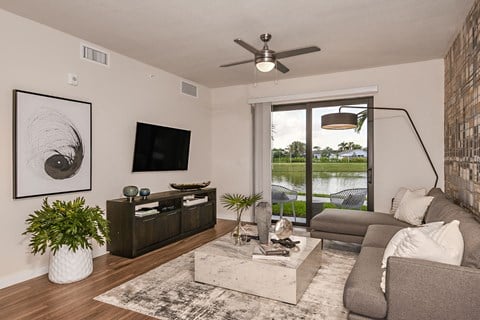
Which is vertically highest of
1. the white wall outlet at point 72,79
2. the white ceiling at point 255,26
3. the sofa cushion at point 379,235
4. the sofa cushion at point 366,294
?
the white ceiling at point 255,26

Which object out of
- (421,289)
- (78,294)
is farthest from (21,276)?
(421,289)

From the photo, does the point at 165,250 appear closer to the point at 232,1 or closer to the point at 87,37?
the point at 87,37

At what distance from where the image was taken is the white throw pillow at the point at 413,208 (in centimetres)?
337

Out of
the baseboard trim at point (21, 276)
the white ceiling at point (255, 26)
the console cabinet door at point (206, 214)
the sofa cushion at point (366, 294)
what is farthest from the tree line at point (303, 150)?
the baseboard trim at point (21, 276)

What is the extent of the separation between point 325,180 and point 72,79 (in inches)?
165

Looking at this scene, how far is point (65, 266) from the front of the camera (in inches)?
116

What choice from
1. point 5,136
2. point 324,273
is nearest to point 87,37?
point 5,136

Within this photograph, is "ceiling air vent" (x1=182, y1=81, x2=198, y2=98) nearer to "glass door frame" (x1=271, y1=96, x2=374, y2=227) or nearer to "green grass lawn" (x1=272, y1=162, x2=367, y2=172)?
"glass door frame" (x1=271, y1=96, x2=374, y2=227)

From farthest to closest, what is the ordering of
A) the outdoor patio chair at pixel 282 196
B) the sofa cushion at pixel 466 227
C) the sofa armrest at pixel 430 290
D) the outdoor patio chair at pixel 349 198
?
the outdoor patio chair at pixel 282 196, the outdoor patio chair at pixel 349 198, the sofa cushion at pixel 466 227, the sofa armrest at pixel 430 290

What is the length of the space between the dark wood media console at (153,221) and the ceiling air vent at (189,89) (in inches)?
73.2

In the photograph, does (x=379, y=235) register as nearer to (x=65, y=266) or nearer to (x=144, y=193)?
Result: (x=144, y=193)

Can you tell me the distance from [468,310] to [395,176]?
3.39 meters

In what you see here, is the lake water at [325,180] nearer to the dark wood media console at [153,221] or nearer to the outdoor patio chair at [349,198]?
the outdoor patio chair at [349,198]

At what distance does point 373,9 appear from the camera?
2883 millimetres
